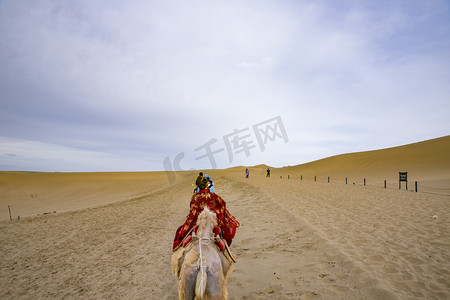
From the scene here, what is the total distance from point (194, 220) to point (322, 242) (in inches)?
197

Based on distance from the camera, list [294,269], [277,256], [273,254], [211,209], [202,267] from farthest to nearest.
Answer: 1. [273,254]
2. [277,256]
3. [294,269]
4. [211,209]
5. [202,267]

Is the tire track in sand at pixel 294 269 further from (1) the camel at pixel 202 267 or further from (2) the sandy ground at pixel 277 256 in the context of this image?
(1) the camel at pixel 202 267


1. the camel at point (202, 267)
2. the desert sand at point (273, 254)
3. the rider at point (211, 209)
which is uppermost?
the rider at point (211, 209)

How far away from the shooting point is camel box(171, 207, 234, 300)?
9.61ft

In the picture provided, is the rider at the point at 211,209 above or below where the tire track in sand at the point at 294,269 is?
above

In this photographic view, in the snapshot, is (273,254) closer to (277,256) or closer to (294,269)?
(277,256)

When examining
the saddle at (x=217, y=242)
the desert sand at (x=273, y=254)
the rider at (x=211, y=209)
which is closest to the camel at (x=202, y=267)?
the saddle at (x=217, y=242)

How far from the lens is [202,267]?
2961 millimetres

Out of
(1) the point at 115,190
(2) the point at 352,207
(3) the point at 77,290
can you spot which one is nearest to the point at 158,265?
(3) the point at 77,290

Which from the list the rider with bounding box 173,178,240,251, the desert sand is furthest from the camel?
the desert sand

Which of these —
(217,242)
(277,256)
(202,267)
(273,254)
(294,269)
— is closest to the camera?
(202,267)

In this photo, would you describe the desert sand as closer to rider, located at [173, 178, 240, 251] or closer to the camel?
rider, located at [173, 178, 240, 251]

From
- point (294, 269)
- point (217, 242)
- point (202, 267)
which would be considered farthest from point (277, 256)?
point (202, 267)

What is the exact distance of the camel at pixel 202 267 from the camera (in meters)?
2.93
